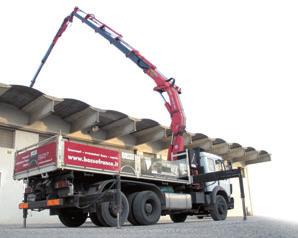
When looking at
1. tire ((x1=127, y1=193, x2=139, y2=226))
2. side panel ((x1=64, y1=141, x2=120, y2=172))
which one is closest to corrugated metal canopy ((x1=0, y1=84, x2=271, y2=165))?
side panel ((x1=64, y1=141, x2=120, y2=172))

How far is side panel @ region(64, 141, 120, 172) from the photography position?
1007cm

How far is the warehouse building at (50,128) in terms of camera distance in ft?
55.9

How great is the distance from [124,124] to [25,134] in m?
6.01

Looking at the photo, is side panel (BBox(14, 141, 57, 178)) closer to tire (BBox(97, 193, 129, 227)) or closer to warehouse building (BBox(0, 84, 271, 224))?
tire (BBox(97, 193, 129, 227))

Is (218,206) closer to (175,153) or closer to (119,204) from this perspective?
(175,153)

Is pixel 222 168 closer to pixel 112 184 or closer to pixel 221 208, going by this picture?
pixel 221 208

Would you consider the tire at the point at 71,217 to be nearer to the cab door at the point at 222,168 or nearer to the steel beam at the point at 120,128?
the cab door at the point at 222,168

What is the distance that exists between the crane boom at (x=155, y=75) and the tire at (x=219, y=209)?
2682mm

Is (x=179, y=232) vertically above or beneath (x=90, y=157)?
beneath

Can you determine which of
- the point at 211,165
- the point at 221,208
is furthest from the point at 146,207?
the point at 211,165

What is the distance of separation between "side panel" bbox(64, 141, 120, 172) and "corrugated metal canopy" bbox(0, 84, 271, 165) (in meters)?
7.69

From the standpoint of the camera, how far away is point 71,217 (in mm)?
12500

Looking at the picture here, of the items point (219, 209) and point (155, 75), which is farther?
point (155, 75)

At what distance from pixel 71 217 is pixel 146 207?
2.81 meters
